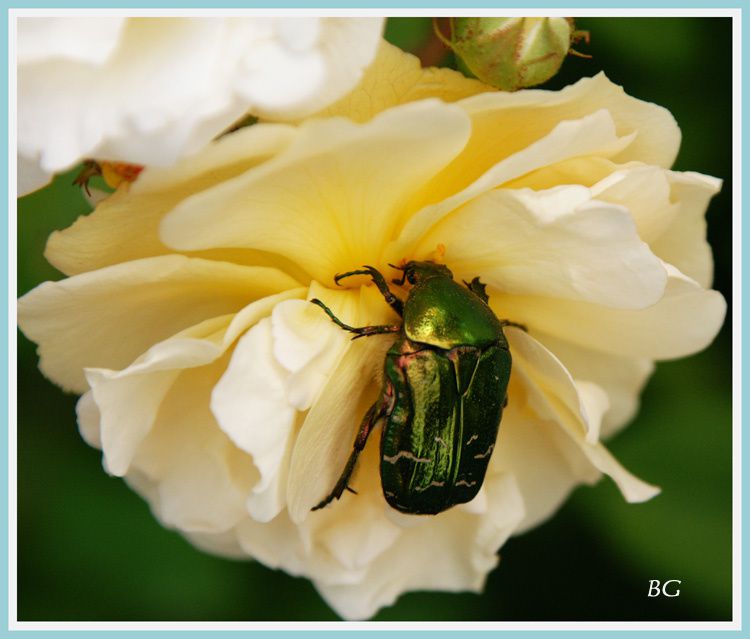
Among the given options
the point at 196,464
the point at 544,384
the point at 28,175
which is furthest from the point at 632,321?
the point at 28,175

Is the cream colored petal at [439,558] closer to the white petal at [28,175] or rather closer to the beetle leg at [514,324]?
the beetle leg at [514,324]

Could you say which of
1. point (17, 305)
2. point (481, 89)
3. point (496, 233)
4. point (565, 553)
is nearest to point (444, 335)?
point (496, 233)

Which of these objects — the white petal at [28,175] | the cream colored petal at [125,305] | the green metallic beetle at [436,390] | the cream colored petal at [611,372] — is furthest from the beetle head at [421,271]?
the white petal at [28,175]

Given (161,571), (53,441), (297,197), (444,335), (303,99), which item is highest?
(303,99)

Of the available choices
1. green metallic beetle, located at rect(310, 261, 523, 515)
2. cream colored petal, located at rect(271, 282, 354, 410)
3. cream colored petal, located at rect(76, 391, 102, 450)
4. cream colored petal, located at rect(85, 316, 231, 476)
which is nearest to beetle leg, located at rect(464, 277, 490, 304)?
green metallic beetle, located at rect(310, 261, 523, 515)

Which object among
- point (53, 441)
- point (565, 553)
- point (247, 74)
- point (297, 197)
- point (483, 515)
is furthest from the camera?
point (565, 553)

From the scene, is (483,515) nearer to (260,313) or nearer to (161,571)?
(260,313)

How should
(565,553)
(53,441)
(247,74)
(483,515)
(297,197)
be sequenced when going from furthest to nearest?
(565,553) → (53,441) → (483,515) → (297,197) → (247,74)
